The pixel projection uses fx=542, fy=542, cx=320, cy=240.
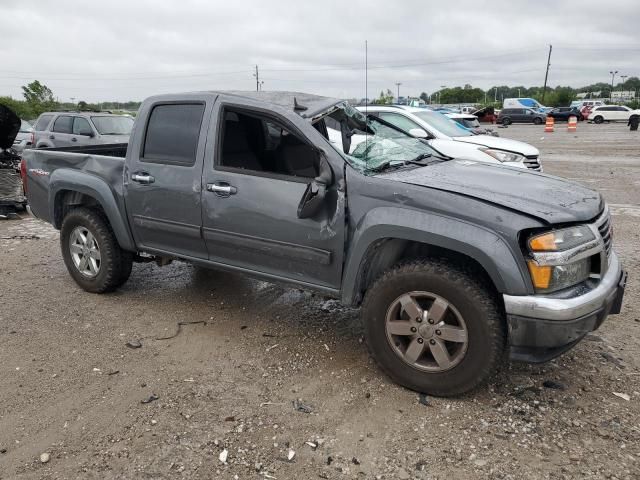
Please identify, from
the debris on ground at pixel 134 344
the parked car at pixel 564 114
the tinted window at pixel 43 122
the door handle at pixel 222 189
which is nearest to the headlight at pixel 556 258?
the door handle at pixel 222 189

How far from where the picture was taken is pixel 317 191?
3328 millimetres

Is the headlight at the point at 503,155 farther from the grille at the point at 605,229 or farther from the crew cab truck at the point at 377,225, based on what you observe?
the grille at the point at 605,229

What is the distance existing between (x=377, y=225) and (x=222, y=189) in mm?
1224

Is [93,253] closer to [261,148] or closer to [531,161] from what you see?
[261,148]

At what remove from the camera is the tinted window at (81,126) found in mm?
13812

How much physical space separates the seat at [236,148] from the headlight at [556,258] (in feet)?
6.58

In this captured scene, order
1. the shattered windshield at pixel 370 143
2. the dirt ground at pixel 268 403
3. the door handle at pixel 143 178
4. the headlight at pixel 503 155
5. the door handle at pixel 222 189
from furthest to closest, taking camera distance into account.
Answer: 1. the headlight at pixel 503 155
2. the door handle at pixel 143 178
3. the door handle at pixel 222 189
4. the shattered windshield at pixel 370 143
5. the dirt ground at pixel 268 403

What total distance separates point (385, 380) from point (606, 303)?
1375 millimetres

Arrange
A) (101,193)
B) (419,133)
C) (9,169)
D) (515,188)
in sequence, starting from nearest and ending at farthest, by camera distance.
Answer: (515,188)
(101,193)
(419,133)
(9,169)

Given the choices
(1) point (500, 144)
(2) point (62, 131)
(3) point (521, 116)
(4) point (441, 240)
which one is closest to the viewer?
(4) point (441, 240)

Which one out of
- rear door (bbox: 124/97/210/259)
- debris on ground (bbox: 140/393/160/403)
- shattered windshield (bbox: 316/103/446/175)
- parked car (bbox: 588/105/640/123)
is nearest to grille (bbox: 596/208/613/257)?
shattered windshield (bbox: 316/103/446/175)

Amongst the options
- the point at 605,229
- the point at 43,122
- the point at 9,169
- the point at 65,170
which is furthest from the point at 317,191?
the point at 43,122

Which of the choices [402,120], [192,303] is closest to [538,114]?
[402,120]

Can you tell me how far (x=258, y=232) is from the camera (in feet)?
12.2
